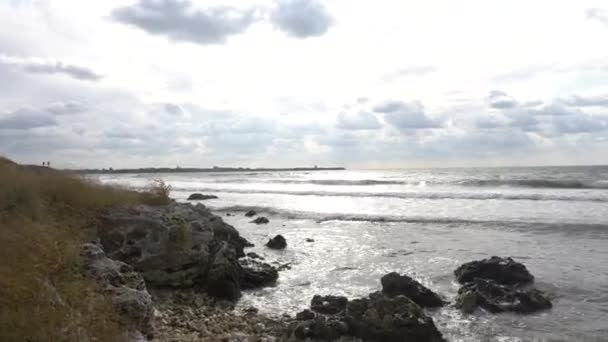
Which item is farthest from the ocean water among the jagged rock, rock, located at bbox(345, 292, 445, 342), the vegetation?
the vegetation

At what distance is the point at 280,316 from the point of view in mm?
10055

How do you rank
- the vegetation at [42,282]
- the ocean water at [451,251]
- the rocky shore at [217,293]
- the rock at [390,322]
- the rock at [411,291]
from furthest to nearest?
1. the rock at [411,291]
2. the ocean water at [451,251]
3. the rock at [390,322]
4. the rocky shore at [217,293]
5. the vegetation at [42,282]

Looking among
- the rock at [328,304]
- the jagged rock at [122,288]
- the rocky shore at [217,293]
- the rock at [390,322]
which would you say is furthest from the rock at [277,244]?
the jagged rock at [122,288]

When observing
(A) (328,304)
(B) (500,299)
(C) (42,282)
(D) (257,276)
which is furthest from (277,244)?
(C) (42,282)

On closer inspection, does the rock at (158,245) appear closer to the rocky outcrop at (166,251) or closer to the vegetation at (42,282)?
the rocky outcrop at (166,251)

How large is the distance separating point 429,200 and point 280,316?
97.0 feet

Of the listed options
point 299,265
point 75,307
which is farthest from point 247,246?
point 75,307

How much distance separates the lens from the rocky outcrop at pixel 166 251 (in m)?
10.8

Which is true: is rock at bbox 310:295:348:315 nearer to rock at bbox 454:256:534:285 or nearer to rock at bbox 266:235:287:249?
rock at bbox 454:256:534:285

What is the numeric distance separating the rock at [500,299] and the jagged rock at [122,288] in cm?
684

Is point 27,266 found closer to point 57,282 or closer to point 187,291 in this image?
point 57,282

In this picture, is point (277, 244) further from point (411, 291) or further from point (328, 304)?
point (328, 304)

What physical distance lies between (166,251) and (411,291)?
5.65m

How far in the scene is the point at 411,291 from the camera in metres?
11.1
